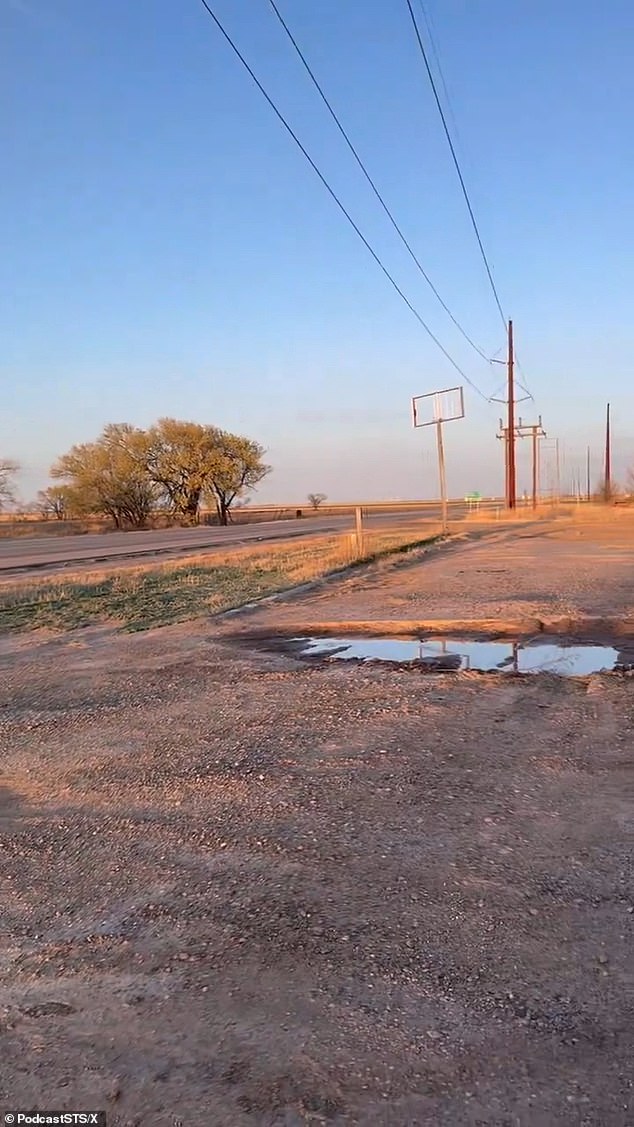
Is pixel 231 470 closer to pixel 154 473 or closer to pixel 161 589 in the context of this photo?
pixel 154 473

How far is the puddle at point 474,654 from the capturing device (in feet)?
29.6

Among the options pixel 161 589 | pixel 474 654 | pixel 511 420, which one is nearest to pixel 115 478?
pixel 511 420

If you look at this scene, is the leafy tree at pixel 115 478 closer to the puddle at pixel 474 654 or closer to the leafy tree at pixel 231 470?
the leafy tree at pixel 231 470

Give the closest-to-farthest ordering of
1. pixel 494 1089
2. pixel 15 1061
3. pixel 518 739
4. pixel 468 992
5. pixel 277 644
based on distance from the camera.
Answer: pixel 494 1089 → pixel 15 1061 → pixel 468 992 → pixel 518 739 → pixel 277 644

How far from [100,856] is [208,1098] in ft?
6.43

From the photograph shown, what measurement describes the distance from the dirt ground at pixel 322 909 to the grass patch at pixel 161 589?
259 inches

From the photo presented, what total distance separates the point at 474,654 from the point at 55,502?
79413 mm

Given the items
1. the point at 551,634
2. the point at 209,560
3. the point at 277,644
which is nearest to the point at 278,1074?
the point at 277,644

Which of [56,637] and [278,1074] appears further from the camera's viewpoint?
[56,637]

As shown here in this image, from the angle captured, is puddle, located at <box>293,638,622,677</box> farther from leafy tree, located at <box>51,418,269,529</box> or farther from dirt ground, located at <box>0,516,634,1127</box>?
leafy tree, located at <box>51,418,269,529</box>

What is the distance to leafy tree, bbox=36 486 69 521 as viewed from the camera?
81750 mm

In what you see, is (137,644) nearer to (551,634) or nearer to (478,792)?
(551,634)

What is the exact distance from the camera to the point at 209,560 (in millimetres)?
26875

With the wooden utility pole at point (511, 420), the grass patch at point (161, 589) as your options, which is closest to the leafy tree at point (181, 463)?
the wooden utility pole at point (511, 420)
